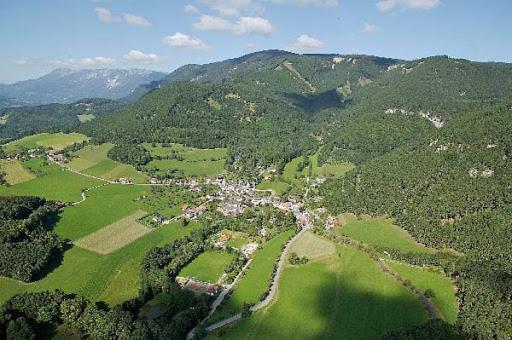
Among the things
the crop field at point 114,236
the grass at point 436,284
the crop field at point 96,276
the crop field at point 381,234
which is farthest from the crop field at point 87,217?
the grass at point 436,284

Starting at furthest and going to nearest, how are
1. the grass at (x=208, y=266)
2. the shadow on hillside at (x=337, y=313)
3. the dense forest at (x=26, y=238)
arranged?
1. the grass at (x=208, y=266)
2. the dense forest at (x=26, y=238)
3. the shadow on hillside at (x=337, y=313)

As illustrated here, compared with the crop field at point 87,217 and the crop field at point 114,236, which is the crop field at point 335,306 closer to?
the crop field at point 114,236

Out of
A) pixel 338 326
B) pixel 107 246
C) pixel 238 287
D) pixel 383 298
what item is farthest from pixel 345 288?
pixel 107 246

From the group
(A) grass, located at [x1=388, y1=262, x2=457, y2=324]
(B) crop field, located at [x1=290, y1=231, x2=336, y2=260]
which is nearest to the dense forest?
(B) crop field, located at [x1=290, y1=231, x2=336, y2=260]

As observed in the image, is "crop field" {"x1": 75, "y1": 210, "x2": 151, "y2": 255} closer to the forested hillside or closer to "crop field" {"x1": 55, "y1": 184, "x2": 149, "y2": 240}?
"crop field" {"x1": 55, "y1": 184, "x2": 149, "y2": 240}

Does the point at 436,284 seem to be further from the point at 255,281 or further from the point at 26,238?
the point at 26,238
